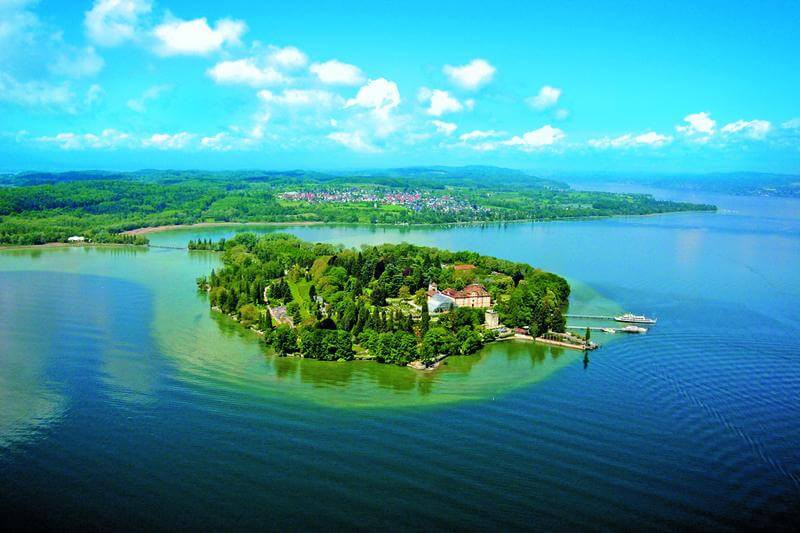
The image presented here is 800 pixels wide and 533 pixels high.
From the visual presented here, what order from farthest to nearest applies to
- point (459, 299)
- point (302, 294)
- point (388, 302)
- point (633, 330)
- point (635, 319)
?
1. point (302, 294)
2. point (388, 302)
3. point (459, 299)
4. point (635, 319)
5. point (633, 330)

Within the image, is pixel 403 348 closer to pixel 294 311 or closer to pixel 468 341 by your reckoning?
pixel 468 341

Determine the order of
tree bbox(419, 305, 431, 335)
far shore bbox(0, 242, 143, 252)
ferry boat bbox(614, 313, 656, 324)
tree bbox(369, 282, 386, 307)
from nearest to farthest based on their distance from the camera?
tree bbox(419, 305, 431, 335) → ferry boat bbox(614, 313, 656, 324) → tree bbox(369, 282, 386, 307) → far shore bbox(0, 242, 143, 252)

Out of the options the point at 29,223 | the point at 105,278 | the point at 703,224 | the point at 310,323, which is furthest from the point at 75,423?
the point at 703,224

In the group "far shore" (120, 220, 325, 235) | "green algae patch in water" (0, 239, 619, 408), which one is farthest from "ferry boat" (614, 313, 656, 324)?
"far shore" (120, 220, 325, 235)

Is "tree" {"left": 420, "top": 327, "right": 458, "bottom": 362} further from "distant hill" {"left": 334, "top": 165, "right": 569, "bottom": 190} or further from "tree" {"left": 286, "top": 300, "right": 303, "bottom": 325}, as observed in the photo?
"distant hill" {"left": 334, "top": 165, "right": 569, "bottom": 190}

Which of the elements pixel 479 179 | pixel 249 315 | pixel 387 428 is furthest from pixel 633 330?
pixel 479 179

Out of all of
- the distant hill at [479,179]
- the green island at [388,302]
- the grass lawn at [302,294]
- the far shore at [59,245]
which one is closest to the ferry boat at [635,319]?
the green island at [388,302]
